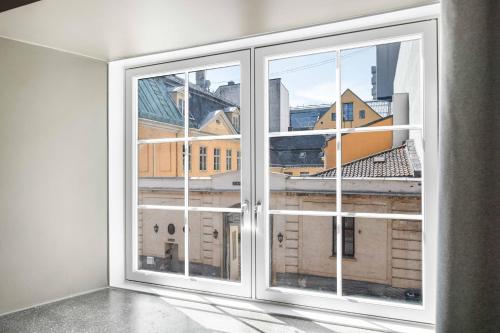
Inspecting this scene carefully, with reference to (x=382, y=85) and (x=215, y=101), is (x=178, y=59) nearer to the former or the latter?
(x=215, y=101)

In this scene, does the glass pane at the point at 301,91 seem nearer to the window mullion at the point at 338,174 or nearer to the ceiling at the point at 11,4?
the window mullion at the point at 338,174

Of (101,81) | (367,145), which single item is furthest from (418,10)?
(101,81)

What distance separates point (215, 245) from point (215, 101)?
86 centimetres

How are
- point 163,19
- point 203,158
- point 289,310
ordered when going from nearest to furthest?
point 163,19, point 289,310, point 203,158

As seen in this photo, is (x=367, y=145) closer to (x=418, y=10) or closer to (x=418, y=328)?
(x=418, y=10)

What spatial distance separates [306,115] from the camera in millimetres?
2303

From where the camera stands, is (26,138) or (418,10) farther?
(26,138)

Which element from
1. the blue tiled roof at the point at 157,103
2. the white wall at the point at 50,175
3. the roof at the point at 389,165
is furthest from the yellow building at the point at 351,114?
the white wall at the point at 50,175

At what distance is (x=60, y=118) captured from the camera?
2.54 m

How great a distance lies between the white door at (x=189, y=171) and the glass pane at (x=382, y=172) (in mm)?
571

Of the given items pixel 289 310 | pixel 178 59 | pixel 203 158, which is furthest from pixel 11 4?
pixel 289 310

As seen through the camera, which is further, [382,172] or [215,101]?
[215,101]

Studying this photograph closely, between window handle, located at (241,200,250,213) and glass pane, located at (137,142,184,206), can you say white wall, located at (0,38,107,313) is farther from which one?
window handle, located at (241,200,250,213)

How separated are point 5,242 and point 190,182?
1039mm
